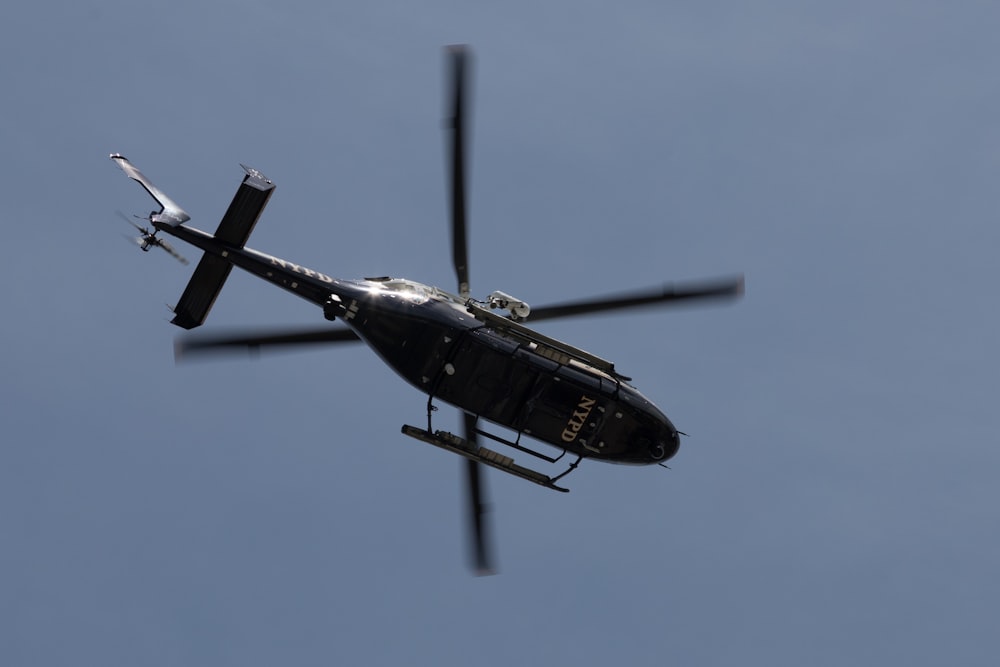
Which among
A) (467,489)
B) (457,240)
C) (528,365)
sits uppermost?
(457,240)

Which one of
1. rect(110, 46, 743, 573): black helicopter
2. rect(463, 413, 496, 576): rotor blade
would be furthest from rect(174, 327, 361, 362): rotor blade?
rect(463, 413, 496, 576): rotor blade

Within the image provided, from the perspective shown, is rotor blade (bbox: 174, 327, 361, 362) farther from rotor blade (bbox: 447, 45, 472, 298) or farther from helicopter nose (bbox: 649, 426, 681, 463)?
helicopter nose (bbox: 649, 426, 681, 463)

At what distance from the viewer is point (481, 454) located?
28875 mm

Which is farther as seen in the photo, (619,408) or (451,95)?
(619,408)

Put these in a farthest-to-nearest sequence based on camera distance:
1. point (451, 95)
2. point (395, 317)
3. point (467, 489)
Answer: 1. point (467, 489)
2. point (395, 317)
3. point (451, 95)

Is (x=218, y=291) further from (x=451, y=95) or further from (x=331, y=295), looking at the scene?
(x=451, y=95)

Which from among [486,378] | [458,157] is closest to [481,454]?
[486,378]

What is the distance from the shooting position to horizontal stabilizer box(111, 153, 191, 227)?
28703mm

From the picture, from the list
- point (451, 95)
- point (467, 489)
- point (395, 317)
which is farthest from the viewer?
point (467, 489)

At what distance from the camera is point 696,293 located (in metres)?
28.1

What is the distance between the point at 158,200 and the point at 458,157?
7217mm

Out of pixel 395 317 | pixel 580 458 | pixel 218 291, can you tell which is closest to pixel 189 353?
pixel 218 291

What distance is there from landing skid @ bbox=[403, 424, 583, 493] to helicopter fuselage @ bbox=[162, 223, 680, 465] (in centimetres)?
77

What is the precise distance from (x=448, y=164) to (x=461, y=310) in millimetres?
3380
